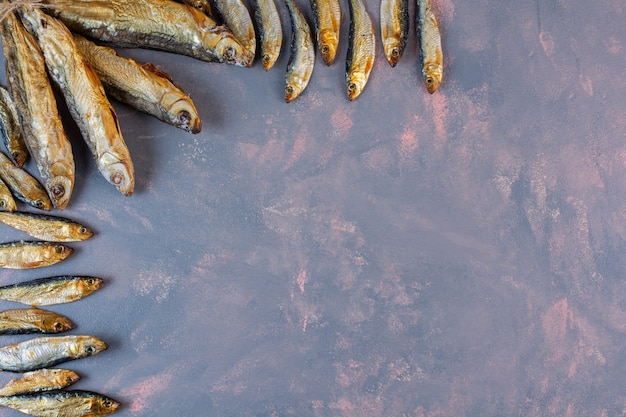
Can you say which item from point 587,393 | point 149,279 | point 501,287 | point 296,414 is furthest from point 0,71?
point 587,393

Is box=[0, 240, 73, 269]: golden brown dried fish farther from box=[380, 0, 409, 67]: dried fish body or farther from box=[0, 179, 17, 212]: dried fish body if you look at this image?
box=[380, 0, 409, 67]: dried fish body

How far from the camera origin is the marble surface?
10.5 ft

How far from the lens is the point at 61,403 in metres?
3.07

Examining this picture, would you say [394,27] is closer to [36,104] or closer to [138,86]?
[138,86]

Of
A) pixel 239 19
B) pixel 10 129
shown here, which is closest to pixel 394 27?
pixel 239 19

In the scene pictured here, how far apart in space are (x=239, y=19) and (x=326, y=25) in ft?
1.36

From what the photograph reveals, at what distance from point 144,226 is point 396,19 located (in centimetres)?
158

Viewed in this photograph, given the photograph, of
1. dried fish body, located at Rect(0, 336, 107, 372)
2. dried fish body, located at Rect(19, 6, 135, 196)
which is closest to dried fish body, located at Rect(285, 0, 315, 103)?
dried fish body, located at Rect(19, 6, 135, 196)

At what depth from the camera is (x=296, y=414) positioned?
3219mm

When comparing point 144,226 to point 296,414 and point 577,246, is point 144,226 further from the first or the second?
point 577,246

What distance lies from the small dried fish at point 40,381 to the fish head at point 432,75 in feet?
7.14

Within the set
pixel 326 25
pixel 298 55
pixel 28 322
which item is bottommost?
pixel 28 322

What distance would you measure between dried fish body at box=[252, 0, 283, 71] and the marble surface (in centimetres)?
8

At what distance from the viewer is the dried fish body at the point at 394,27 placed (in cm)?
320
